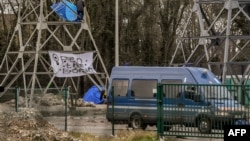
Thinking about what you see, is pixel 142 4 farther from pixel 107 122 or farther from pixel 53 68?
pixel 107 122

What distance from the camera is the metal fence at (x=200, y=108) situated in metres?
19.8

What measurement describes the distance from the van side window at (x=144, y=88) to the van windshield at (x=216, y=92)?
4.61m

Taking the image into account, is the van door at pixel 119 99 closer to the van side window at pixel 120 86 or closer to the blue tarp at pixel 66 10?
the van side window at pixel 120 86

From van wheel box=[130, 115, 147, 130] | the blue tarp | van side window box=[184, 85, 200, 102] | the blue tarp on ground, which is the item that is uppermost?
the blue tarp

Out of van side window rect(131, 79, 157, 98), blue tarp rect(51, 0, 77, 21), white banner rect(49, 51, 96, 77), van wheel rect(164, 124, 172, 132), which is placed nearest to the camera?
van wheel rect(164, 124, 172, 132)

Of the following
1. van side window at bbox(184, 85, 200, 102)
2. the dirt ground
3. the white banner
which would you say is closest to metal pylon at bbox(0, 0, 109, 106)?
the white banner

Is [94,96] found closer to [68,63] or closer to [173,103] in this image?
[68,63]

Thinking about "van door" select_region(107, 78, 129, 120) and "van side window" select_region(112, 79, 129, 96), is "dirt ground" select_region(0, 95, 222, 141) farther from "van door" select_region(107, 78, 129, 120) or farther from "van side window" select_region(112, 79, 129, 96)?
"van side window" select_region(112, 79, 129, 96)

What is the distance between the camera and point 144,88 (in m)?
25.2

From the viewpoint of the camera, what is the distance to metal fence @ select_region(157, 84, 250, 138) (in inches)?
779

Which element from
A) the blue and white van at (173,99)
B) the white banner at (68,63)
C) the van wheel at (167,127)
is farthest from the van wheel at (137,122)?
the white banner at (68,63)

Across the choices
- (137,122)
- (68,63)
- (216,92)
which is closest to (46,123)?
(216,92)

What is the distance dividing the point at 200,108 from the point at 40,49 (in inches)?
803

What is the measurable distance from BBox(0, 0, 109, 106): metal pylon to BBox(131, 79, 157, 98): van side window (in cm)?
386
